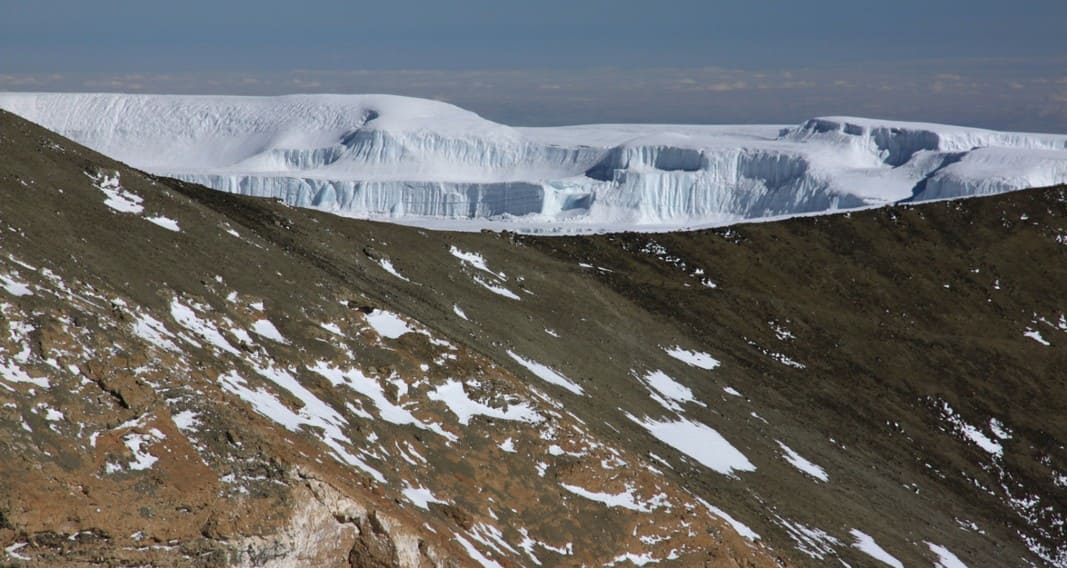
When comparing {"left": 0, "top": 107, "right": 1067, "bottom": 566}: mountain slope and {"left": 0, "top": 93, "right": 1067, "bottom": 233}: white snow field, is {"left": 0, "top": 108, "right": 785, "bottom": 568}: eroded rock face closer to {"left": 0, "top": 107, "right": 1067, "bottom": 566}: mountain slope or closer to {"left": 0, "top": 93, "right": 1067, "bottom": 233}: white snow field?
{"left": 0, "top": 107, "right": 1067, "bottom": 566}: mountain slope

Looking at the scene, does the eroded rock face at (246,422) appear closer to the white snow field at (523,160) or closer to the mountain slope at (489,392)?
the mountain slope at (489,392)

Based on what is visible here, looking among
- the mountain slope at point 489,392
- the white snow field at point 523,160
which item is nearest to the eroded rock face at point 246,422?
the mountain slope at point 489,392

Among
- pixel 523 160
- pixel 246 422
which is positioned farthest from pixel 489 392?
pixel 523 160

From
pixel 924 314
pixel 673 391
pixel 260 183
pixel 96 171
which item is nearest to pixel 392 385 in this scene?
pixel 96 171

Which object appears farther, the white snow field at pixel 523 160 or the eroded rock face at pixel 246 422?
the white snow field at pixel 523 160

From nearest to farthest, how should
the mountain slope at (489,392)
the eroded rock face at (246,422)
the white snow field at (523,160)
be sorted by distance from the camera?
the eroded rock face at (246,422)
the mountain slope at (489,392)
the white snow field at (523,160)

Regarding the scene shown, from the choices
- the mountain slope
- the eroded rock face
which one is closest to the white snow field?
the mountain slope
